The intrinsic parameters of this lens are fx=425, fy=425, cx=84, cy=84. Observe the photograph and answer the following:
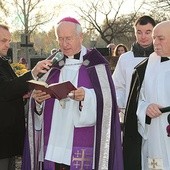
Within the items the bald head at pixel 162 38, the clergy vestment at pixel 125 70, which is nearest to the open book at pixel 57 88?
the bald head at pixel 162 38

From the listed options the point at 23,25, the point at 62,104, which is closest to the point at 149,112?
the point at 62,104

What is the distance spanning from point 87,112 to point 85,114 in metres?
0.03

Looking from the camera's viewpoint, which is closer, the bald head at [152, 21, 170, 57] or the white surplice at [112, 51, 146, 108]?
the bald head at [152, 21, 170, 57]

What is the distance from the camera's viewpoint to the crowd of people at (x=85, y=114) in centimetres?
386

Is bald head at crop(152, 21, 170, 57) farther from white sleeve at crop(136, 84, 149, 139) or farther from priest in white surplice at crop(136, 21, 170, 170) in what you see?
white sleeve at crop(136, 84, 149, 139)

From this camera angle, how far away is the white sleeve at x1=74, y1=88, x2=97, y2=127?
3766 millimetres

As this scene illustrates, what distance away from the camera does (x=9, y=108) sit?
4.18 metres

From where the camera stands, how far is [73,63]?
4.00 m

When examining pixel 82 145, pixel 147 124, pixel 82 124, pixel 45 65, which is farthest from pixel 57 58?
pixel 147 124

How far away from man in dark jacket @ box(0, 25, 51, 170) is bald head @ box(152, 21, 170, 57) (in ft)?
3.80

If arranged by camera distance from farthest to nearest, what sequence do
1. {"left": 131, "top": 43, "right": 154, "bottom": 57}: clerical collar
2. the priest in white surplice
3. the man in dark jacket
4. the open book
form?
{"left": 131, "top": 43, "right": 154, "bottom": 57}: clerical collar
the man in dark jacket
the priest in white surplice
the open book

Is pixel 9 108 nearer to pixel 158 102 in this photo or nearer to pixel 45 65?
pixel 45 65

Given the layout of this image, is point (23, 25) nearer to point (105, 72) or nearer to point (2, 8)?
point (2, 8)

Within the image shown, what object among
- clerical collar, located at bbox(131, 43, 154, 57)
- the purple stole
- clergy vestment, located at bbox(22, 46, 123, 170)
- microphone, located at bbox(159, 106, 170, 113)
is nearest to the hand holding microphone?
clergy vestment, located at bbox(22, 46, 123, 170)
